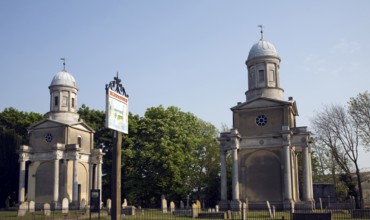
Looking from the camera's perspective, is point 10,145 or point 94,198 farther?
point 10,145

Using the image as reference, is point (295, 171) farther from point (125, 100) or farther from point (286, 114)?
point (125, 100)

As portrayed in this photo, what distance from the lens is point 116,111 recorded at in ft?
57.4

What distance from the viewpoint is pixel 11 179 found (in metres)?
55.9

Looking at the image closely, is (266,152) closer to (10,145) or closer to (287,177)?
(287,177)

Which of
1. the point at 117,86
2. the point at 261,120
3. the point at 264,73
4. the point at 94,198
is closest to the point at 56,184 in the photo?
the point at 94,198

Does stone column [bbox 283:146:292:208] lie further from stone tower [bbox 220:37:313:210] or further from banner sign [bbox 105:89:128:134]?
banner sign [bbox 105:89:128:134]

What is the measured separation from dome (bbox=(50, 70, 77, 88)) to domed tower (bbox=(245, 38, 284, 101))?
2217cm

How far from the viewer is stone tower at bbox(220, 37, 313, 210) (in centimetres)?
4103

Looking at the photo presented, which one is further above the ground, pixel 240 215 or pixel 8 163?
pixel 8 163

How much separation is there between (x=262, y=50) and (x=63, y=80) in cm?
2455

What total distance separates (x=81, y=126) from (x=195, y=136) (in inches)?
604

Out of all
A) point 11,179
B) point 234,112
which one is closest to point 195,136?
point 234,112

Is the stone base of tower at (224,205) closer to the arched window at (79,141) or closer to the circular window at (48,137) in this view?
the arched window at (79,141)

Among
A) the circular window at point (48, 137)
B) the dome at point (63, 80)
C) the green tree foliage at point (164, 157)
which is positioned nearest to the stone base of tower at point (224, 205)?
the green tree foliage at point (164, 157)
